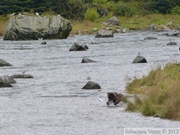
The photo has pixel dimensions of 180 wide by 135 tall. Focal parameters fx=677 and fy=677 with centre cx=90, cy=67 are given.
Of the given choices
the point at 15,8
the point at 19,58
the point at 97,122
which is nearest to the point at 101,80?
the point at 97,122

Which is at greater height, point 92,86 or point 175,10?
point 92,86

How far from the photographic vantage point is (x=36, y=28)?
278 ft

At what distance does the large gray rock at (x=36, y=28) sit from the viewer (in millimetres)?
84500

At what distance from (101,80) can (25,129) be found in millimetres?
14856

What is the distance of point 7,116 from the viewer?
2756 centimetres

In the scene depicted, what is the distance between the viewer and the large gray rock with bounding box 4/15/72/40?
277 ft

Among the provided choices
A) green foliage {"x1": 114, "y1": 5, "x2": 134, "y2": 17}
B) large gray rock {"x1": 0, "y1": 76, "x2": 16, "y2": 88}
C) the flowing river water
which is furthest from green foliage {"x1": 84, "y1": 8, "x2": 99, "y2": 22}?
large gray rock {"x1": 0, "y1": 76, "x2": 16, "y2": 88}

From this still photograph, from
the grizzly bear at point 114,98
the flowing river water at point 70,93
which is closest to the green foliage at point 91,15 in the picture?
the flowing river water at point 70,93

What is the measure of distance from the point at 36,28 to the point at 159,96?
58.7 metres

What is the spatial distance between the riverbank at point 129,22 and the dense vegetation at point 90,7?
1930 millimetres

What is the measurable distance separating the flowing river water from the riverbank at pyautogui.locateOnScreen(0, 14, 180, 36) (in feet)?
114

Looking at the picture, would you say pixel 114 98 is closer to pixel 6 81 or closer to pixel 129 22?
pixel 6 81

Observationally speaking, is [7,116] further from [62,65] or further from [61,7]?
[61,7]

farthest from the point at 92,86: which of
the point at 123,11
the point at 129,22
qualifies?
the point at 123,11
